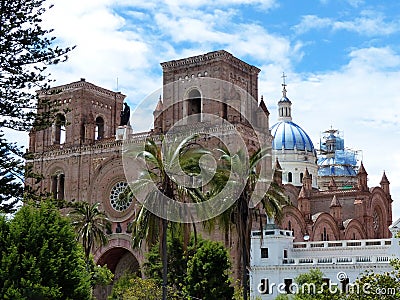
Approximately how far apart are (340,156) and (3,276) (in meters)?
56.5

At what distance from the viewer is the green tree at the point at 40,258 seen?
68.5ft

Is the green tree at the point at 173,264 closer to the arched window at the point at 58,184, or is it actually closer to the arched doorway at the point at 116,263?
the arched doorway at the point at 116,263

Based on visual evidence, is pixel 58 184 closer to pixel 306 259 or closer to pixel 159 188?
pixel 306 259

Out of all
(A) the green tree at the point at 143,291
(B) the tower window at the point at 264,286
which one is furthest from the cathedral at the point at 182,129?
(A) the green tree at the point at 143,291

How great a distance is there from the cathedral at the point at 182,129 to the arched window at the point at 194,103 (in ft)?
0.24

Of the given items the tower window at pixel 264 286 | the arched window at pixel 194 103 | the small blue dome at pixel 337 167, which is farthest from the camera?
the small blue dome at pixel 337 167

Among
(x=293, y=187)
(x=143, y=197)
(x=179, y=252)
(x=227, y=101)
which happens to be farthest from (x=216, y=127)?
(x=143, y=197)

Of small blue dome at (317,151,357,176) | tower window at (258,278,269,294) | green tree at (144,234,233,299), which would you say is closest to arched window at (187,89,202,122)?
green tree at (144,234,233,299)

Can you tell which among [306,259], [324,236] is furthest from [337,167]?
[306,259]

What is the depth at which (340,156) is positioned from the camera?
73375 millimetres

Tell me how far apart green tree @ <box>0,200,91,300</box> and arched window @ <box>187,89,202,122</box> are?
88.6ft

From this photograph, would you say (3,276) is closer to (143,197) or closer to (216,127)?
(143,197)

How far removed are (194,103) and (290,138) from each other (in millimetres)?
19804

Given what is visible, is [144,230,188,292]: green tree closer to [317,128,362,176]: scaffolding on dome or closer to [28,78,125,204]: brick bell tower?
[28,78,125,204]: brick bell tower
